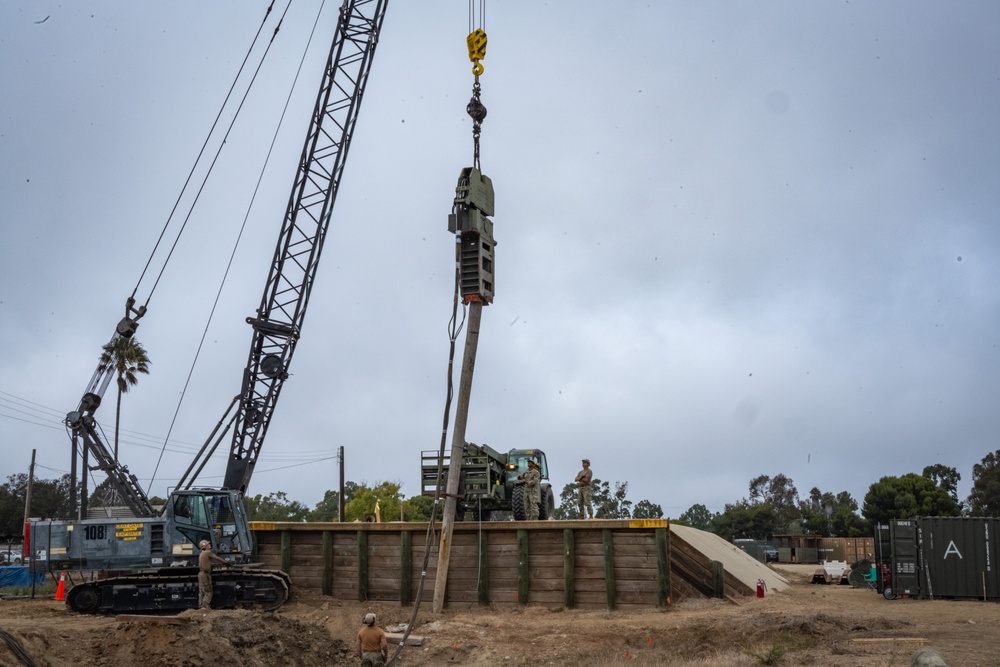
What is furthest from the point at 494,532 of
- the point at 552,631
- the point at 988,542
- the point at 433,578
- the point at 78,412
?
the point at 78,412

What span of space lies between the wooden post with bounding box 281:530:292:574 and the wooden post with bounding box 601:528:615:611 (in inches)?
303

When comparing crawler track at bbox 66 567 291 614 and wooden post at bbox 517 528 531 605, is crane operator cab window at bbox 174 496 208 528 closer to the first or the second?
crawler track at bbox 66 567 291 614

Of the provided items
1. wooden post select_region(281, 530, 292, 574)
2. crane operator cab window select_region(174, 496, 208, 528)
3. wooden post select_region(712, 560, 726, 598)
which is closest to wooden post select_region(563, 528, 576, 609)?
wooden post select_region(712, 560, 726, 598)

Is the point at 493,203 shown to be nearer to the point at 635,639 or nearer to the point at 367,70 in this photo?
the point at 635,639

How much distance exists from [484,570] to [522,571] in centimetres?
85

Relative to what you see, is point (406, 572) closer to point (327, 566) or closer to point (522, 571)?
point (327, 566)

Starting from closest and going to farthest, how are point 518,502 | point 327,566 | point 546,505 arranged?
point 327,566, point 518,502, point 546,505

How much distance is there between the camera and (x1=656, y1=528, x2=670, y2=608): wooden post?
60.6ft

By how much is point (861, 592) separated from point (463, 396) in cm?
1499

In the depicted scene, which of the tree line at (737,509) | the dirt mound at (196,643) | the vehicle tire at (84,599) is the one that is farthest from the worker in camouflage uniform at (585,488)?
the tree line at (737,509)

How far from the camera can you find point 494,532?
19.8 meters

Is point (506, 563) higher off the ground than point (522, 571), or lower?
higher

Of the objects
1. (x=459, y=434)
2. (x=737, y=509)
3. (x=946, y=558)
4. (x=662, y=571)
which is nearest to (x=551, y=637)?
(x=662, y=571)

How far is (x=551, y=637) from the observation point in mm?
16516
